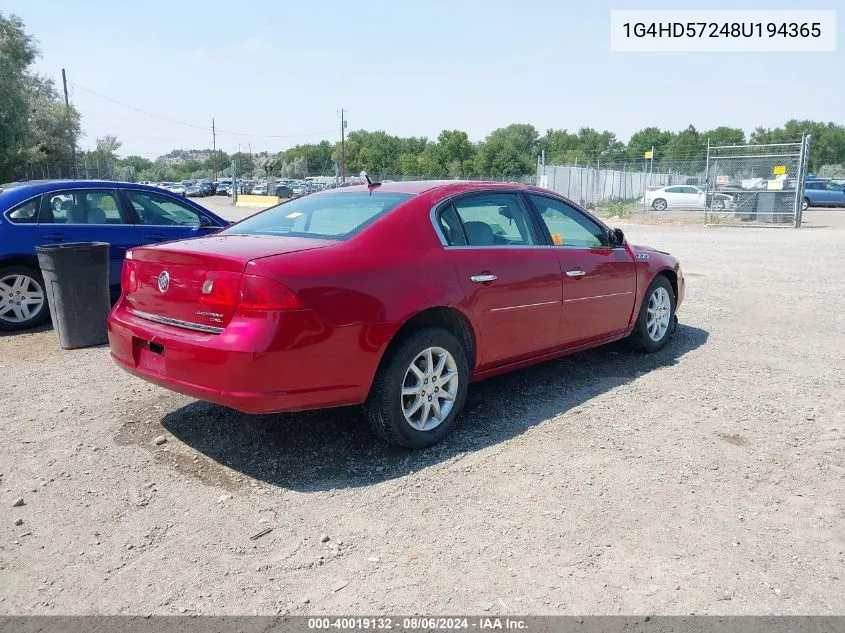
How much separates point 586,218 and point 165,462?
Result: 3679mm

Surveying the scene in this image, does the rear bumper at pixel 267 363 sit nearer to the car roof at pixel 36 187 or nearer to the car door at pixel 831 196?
the car roof at pixel 36 187

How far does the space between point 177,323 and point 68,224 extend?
4.42 meters

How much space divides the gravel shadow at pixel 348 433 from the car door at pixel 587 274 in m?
0.45

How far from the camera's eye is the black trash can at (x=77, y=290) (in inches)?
247

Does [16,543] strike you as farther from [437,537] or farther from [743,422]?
[743,422]

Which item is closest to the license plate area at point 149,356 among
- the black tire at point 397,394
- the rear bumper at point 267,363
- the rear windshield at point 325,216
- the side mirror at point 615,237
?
the rear bumper at point 267,363

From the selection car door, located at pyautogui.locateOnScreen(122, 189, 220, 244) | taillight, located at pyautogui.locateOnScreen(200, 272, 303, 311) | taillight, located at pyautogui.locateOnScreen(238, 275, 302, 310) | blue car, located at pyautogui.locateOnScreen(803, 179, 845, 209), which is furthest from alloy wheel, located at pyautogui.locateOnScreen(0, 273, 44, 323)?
blue car, located at pyautogui.locateOnScreen(803, 179, 845, 209)

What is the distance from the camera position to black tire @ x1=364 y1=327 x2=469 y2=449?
→ 3822 millimetres

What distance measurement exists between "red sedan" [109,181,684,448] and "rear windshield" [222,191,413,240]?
0.06ft

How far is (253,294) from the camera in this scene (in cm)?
341

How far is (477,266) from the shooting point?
A: 434 centimetres

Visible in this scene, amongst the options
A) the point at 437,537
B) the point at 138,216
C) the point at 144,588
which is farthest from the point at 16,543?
the point at 138,216

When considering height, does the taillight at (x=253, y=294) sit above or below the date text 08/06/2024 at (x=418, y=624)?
above

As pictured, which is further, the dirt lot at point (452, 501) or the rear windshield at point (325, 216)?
the rear windshield at point (325, 216)
